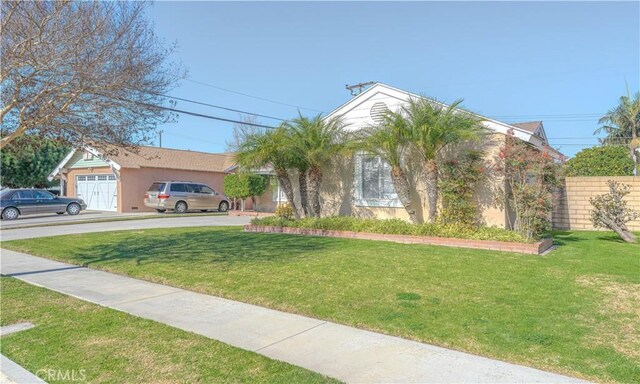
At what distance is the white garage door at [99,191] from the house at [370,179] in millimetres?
15958

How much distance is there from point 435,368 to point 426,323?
1.07 metres

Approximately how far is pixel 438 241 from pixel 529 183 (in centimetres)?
267

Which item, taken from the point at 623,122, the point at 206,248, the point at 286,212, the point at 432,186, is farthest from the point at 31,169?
the point at 623,122

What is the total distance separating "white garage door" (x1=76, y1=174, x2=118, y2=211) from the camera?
2555 centimetres

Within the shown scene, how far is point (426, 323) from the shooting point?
4742 millimetres

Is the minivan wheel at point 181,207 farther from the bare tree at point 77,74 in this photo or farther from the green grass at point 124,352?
the green grass at point 124,352

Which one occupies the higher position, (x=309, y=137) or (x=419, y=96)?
(x=419, y=96)

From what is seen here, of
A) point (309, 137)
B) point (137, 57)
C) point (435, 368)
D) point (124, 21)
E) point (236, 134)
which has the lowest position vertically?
point (435, 368)

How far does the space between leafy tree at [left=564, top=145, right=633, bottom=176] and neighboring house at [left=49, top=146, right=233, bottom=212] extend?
17.7m

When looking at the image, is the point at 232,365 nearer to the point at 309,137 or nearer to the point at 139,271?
the point at 139,271

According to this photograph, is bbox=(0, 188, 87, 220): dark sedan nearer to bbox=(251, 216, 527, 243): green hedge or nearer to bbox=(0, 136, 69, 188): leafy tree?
bbox=(0, 136, 69, 188): leafy tree

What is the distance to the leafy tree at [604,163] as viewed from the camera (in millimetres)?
19094

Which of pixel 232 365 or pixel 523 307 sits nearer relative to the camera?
pixel 232 365

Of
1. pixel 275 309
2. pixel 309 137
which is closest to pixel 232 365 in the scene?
pixel 275 309
